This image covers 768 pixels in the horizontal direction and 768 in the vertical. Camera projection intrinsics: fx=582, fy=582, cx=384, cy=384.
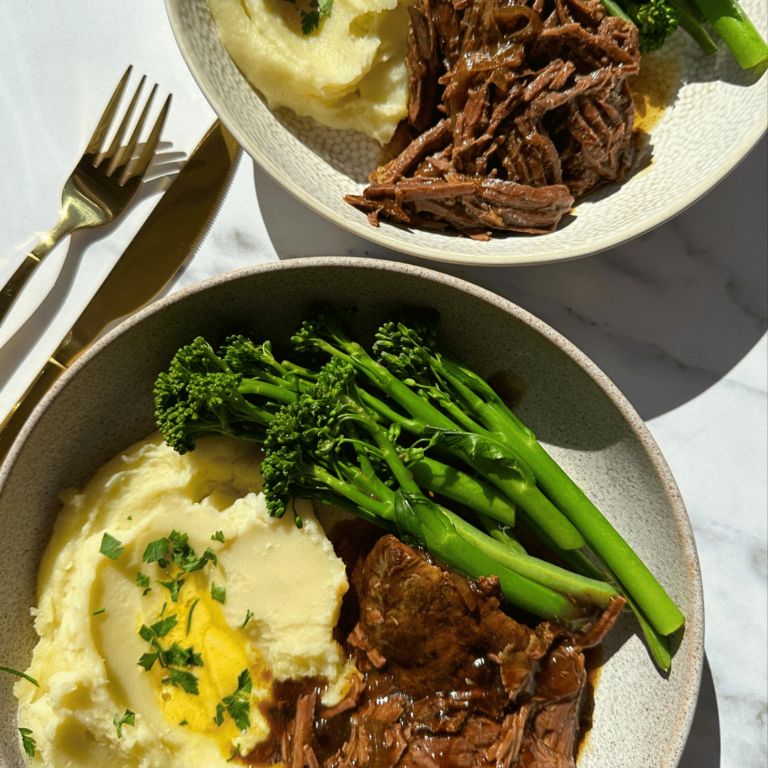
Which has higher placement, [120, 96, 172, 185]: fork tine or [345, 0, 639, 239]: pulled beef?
[120, 96, 172, 185]: fork tine

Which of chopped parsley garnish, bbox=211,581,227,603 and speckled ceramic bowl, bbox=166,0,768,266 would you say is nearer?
speckled ceramic bowl, bbox=166,0,768,266

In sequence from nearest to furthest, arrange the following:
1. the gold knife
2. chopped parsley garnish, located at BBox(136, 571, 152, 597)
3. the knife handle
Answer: chopped parsley garnish, located at BBox(136, 571, 152, 597), the knife handle, the gold knife

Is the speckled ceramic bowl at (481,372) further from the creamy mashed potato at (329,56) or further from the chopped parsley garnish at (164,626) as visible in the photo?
the creamy mashed potato at (329,56)

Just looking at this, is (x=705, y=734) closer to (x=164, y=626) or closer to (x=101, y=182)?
(x=164, y=626)

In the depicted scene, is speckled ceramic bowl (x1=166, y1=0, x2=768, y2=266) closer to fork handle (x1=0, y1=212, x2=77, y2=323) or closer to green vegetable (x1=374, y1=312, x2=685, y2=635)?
green vegetable (x1=374, y1=312, x2=685, y2=635)

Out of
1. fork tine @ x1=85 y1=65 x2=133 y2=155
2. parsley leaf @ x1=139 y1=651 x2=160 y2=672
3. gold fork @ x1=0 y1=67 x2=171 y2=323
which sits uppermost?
fork tine @ x1=85 y1=65 x2=133 y2=155

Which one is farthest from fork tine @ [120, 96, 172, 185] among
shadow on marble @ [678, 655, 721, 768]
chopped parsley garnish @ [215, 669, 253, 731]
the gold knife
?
shadow on marble @ [678, 655, 721, 768]

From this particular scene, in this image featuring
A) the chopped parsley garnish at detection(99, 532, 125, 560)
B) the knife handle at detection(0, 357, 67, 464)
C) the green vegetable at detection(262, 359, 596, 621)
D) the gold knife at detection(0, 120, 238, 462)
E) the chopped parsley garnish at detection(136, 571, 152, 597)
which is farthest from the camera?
the gold knife at detection(0, 120, 238, 462)
